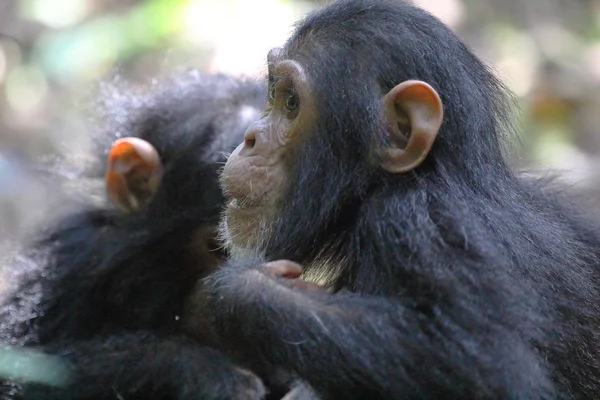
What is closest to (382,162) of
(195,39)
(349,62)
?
(349,62)

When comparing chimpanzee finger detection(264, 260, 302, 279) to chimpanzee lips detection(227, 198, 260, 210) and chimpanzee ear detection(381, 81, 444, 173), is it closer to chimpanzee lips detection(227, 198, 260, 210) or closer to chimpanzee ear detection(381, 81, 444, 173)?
chimpanzee lips detection(227, 198, 260, 210)

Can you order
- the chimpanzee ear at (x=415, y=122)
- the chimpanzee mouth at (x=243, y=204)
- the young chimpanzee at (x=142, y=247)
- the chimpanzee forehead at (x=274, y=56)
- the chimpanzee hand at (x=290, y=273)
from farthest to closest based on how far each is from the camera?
the young chimpanzee at (x=142, y=247) < the chimpanzee forehead at (x=274, y=56) < the chimpanzee mouth at (x=243, y=204) < the chimpanzee ear at (x=415, y=122) < the chimpanzee hand at (x=290, y=273)

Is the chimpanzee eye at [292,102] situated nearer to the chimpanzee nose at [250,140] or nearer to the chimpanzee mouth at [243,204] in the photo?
the chimpanzee nose at [250,140]

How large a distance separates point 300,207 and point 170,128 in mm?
1774

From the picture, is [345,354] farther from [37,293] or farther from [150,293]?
[37,293]

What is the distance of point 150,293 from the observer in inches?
225

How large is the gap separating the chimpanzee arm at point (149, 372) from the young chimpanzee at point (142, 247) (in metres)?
0.01

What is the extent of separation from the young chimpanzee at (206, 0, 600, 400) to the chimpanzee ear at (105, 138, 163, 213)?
4.09 feet

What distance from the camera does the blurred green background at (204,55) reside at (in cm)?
868

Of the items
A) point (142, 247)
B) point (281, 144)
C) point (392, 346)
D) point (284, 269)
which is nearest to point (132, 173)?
point (142, 247)

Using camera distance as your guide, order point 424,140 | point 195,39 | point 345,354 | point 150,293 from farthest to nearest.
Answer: point 195,39
point 150,293
point 424,140
point 345,354

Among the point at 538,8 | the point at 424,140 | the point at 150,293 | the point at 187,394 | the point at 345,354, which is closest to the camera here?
the point at 345,354

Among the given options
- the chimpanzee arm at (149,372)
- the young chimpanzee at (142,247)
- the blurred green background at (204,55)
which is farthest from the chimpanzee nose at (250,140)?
the blurred green background at (204,55)

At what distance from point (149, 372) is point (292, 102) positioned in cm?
158
